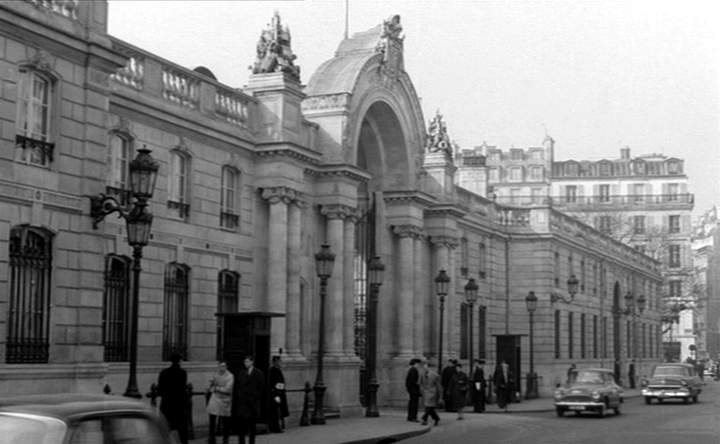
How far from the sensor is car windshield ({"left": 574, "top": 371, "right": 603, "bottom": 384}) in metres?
36.1

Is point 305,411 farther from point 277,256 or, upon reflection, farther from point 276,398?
point 277,256

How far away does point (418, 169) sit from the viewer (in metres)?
40.6

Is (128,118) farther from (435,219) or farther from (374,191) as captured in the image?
(435,219)

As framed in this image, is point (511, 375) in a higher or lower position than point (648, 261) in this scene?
lower

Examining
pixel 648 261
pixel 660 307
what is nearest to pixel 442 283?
pixel 648 261

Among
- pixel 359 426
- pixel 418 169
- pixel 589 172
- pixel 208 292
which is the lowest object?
pixel 359 426

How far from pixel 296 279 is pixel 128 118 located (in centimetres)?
790

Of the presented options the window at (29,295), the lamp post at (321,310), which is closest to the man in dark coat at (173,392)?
the window at (29,295)

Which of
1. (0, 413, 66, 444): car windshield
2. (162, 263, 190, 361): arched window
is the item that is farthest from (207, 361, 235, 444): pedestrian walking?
(0, 413, 66, 444): car windshield

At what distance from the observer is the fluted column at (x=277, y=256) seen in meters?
30.6

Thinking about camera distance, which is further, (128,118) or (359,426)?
(359,426)

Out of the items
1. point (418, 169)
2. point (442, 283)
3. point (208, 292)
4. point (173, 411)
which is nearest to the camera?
point (173, 411)

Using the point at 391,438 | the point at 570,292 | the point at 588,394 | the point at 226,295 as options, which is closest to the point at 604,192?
the point at 570,292

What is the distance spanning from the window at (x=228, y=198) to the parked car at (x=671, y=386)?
21.8 meters
